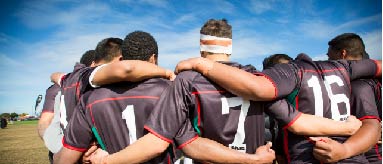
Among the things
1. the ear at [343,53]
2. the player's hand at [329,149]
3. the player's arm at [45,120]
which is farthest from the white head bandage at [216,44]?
the player's arm at [45,120]

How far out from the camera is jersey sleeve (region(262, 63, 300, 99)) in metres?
3.18

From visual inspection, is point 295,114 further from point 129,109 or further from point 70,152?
point 70,152

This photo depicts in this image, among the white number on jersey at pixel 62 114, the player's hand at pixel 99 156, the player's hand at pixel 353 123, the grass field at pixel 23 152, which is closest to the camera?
the player's hand at pixel 99 156

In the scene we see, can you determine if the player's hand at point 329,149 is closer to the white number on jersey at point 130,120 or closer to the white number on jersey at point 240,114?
the white number on jersey at point 240,114

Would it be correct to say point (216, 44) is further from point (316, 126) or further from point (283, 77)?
point (316, 126)

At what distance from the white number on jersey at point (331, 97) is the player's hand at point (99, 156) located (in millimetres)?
2376

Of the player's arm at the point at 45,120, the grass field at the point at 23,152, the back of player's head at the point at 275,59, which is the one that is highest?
the back of player's head at the point at 275,59

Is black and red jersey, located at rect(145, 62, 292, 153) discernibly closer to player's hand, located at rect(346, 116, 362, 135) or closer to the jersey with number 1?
the jersey with number 1

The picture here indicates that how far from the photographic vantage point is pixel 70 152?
133 inches

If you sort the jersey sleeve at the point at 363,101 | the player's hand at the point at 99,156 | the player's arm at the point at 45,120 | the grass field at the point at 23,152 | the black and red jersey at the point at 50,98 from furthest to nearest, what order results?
the grass field at the point at 23,152 < the black and red jersey at the point at 50,98 < the player's arm at the point at 45,120 < the jersey sleeve at the point at 363,101 < the player's hand at the point at 99,156

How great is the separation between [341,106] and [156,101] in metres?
2.14

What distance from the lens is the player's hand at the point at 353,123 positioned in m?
3.54

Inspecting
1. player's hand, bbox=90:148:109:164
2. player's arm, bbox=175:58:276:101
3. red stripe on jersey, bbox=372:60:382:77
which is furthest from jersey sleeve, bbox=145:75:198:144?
red stripe on jersey, bbox=372:60:382:77

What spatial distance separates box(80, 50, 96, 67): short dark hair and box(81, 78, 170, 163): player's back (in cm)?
271
